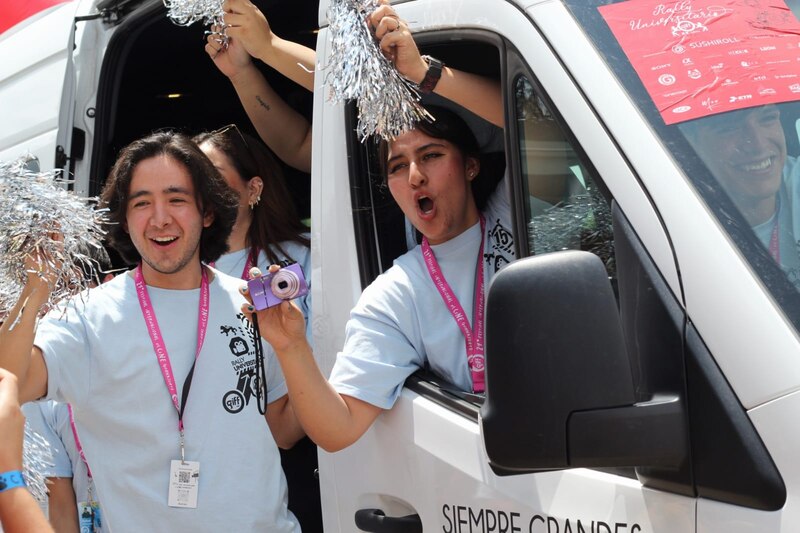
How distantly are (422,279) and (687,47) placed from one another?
2.98 ft

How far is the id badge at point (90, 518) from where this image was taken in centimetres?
355

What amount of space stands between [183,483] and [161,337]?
15.7 inches

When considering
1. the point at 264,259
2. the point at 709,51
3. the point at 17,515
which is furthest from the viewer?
the point at 264,259

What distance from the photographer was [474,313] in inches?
104

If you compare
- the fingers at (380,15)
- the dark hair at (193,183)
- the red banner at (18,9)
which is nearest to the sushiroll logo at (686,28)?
the fingers at (380,15)

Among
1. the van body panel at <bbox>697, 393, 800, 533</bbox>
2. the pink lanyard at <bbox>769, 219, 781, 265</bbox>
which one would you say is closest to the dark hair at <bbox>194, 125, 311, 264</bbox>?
the pink lanyard at <bbox>769, 219, 781, 265</bbox>

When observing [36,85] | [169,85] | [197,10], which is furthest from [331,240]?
[169,85]

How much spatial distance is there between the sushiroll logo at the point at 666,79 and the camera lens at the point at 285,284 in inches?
33.7

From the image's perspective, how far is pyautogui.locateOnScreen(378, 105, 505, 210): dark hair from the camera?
2871 millimetres

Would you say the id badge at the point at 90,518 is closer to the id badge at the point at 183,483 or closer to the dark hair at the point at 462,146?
the id badge at the point at 183,483

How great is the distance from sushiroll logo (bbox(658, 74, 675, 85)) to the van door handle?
1100 millimetres

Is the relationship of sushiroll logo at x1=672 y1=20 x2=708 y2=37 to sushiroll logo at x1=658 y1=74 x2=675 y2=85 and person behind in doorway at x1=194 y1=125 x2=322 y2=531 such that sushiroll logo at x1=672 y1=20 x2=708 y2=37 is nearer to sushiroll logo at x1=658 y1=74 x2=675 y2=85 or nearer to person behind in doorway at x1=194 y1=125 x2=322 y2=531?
sushiroll logo at x1=658 y1=74 x2=675 y2=85

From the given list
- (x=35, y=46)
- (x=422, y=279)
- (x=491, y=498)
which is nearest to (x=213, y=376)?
(x=422, y=279)

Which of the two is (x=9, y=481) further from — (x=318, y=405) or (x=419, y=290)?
(x=419, y=290)
